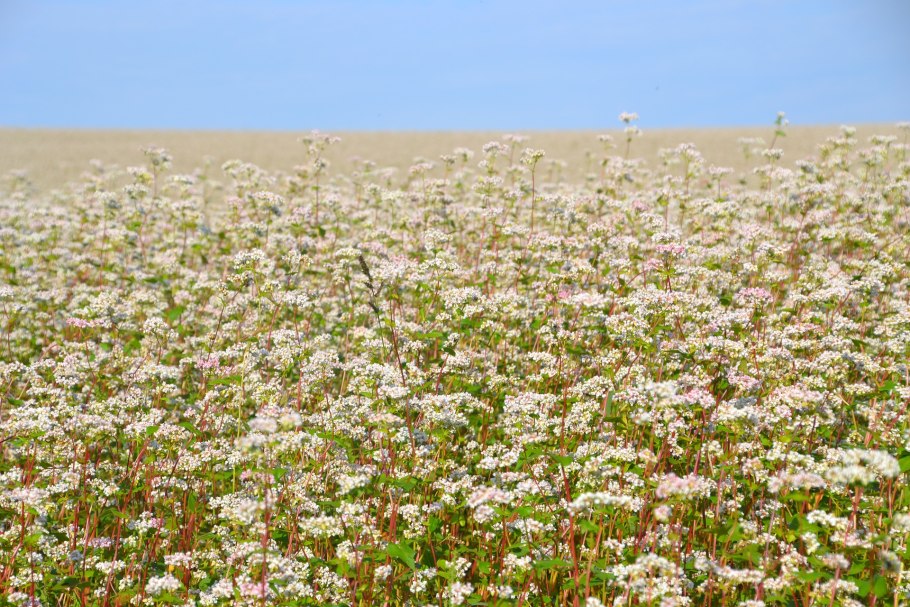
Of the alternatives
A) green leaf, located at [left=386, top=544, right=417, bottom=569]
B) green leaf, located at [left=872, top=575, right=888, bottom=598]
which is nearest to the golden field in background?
green leaf, located at [left=386, top=544, right=417, bottom=569]

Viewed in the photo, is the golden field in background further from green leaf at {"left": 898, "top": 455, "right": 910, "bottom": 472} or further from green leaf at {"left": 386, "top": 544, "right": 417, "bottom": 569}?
green leaf at {"left": 386, "top": 544, "right": 417, "bottom": 569}

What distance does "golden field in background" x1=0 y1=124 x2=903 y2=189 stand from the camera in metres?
38.8

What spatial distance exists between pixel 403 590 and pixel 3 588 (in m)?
3.15

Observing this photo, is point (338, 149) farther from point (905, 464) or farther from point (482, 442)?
point (905, 464)

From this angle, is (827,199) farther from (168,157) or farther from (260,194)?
(168,157)

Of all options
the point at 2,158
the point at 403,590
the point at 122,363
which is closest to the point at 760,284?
the point at 403,590

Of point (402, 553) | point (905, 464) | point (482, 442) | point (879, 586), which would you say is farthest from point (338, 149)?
point (879, 586)

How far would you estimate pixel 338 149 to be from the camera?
53000 millimetres

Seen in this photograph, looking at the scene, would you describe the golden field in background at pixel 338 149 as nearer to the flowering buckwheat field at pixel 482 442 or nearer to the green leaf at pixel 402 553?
the flowering buckwheat field at pixel 482 442

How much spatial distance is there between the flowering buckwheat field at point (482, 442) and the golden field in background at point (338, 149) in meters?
24.5

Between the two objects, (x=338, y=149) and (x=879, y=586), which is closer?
(x=879, y=586)

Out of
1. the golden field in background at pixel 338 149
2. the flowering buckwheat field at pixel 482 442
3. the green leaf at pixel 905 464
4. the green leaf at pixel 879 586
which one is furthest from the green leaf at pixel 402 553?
the golden field in background at pixel 338 149

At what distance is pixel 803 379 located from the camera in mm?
5609

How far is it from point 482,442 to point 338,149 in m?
49.9
